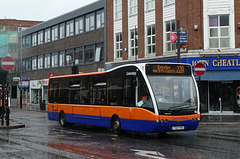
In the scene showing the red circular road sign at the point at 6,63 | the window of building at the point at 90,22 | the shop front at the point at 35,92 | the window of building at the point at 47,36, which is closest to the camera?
the red circular road sign at the point at 6,63

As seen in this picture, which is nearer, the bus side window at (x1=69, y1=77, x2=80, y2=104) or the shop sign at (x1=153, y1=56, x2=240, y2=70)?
the bus side window at (x1=69, y1=77, x2=80, y2=104)

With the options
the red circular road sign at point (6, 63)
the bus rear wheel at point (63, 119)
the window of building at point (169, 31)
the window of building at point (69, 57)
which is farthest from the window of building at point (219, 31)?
the window of building at point (69, 57)

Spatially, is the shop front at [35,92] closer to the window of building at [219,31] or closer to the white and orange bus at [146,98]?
the window of building at [219,31]

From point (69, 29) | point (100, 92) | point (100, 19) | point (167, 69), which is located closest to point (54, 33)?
point (69, 29)

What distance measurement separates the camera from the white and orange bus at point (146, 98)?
1212 cm

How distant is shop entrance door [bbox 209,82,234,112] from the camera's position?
2531 cm

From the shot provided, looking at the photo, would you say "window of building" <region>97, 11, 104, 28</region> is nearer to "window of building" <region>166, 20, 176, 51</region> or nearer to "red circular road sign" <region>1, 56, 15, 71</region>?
"window of building" <region>166, 20, 176, 51</region>

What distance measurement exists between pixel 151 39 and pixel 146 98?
56.2 feet

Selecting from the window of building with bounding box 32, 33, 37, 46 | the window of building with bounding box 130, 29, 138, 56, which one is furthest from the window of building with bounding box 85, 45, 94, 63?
the window of building with bounding box 32, 33, 37, 46

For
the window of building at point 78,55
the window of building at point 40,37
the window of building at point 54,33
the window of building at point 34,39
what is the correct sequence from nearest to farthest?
the window of building at point 78,55 < the window of building at point 54,33 < the window of building at point 40,37 < the window of building at point 34,39

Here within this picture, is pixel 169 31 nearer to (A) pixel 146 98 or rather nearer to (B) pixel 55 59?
(A) pixel 146 98

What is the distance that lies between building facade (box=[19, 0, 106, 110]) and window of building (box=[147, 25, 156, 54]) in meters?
6.18

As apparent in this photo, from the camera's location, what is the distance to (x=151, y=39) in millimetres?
28984

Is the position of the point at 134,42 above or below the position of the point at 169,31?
below
